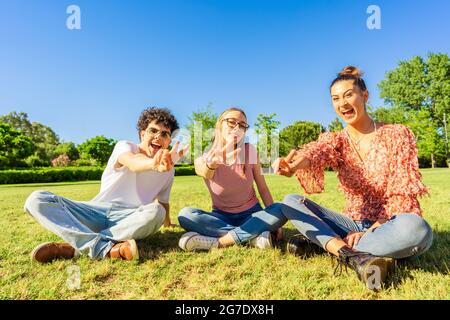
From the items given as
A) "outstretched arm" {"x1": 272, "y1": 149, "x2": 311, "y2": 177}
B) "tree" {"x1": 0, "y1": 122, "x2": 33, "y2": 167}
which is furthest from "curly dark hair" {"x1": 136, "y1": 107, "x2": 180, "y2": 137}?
"tree" {"x1": 0, "y1": 122, "x2": 33, "y2": 167}

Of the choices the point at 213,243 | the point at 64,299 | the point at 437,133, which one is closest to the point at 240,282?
the point at 213,243

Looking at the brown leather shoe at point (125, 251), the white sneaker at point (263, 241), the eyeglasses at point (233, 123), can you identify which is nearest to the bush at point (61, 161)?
the brown leather shoe at point (125, 251)

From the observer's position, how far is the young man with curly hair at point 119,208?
128 inches

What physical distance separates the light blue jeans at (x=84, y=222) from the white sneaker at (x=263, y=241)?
3.40 ft

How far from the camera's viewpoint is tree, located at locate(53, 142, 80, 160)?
190 feet

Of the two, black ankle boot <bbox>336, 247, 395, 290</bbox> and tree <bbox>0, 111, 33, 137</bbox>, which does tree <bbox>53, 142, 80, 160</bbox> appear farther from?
black ankle boot <bbox>336, 247, 395, 290</bbox>

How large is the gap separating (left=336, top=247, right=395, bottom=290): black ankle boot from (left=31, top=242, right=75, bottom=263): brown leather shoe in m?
2.67

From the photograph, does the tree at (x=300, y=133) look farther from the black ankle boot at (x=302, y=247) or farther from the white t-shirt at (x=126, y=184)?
the black ankle boot at (x=302, y=247)

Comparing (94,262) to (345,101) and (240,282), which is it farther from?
(345,101)

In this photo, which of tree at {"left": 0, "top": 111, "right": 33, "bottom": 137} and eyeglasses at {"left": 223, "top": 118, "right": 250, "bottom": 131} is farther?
tree at {"left": 0, "top": 111, "right": 33, "bottom": 137}

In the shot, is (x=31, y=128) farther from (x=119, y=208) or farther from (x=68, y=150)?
(x=119, y=208)
